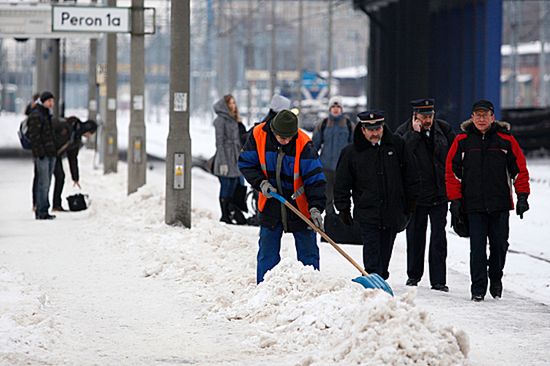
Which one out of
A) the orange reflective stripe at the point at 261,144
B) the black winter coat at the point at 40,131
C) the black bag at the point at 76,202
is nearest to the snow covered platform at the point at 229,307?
the orange reflective stripe at the point at 261,144

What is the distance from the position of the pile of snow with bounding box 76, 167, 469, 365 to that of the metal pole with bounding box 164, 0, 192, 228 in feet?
5.56

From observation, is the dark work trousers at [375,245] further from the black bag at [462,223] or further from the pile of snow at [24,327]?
the pile of snow at [24,327]

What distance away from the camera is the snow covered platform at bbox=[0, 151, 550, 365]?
812 centimetres

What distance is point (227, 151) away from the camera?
700 inches

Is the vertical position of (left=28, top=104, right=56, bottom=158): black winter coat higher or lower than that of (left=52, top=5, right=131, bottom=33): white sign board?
lower

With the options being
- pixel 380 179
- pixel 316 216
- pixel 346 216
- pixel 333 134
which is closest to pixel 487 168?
pixel 380 179

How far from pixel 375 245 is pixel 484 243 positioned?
3.50ft

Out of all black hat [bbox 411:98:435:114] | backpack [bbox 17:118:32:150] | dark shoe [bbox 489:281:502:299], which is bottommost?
dark shoe [bbox 489:281:502:299]

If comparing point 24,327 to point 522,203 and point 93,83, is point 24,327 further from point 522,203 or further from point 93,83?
point 93,83

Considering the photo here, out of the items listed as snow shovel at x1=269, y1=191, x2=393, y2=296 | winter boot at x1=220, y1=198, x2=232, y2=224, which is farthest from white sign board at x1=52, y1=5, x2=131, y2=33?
snow shovel at x1=269, y1=191, x2=393, y2=296

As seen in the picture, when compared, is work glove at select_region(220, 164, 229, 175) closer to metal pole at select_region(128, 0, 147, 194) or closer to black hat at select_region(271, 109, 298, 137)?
metal pole at select_region(128, 0, 147, 194)

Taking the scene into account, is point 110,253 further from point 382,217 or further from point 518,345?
point 518,345

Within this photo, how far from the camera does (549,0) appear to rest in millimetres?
56562

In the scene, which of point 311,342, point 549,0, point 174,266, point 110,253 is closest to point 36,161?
point 110,253
